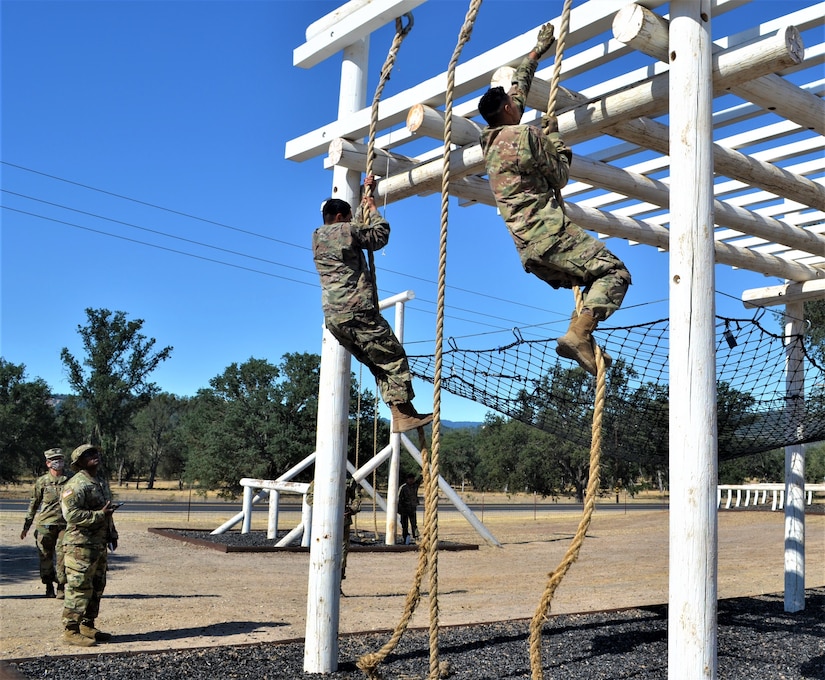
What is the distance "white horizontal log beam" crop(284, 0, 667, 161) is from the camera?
3.81 m

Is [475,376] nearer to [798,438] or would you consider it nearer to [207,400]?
[798,438]

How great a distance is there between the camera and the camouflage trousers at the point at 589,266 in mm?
→ 3084

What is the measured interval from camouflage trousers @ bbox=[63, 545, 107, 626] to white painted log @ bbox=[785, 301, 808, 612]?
5.96 meters

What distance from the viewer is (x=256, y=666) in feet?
17.0

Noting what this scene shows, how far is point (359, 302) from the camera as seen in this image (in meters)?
4.15

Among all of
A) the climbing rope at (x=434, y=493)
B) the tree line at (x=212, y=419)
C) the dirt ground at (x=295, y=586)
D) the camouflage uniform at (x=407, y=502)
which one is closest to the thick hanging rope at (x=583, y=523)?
the climbing rope at (x=434, y=493)

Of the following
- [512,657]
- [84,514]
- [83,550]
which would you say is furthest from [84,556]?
[512,657]

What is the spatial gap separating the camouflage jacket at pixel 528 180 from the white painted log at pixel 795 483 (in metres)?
4.90

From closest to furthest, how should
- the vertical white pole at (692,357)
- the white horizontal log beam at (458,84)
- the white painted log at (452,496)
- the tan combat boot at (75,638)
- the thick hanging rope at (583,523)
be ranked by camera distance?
the thick hanging rope at (583,523), the vertical white pole at (692,357), the white horizontal log beam at (458,84), the tan combat boot at (75,638), the white painted log at (452,496)

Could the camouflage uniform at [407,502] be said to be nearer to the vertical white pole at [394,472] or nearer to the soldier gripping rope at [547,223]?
the vertical white pole at [394,472]

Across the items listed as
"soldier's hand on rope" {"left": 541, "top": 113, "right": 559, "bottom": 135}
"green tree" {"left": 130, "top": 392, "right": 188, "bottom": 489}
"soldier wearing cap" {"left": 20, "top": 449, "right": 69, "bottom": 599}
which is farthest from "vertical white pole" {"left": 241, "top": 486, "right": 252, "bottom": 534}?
"green tree" {"left": 130, "top": 392, "right": 188, "bottom": 489}

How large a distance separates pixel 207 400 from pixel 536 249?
38.8 metres

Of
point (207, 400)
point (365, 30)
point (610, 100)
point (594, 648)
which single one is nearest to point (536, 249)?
point (610, 100)

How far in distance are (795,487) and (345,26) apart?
575 cm
